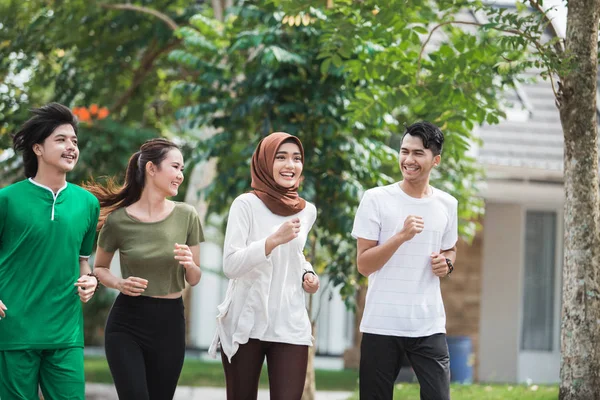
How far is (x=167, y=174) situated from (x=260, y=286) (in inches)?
35.2

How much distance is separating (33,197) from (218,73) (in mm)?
4669

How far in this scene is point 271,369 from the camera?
17.0 feet

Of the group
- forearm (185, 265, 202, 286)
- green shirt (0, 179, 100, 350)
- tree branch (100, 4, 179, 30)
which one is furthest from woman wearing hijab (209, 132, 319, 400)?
tree branch (100, 4, 179, 30)

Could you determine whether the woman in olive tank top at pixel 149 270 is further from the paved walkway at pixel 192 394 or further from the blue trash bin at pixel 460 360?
the blue trash bin at pixel 460 360

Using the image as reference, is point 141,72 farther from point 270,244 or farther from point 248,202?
point 270,244

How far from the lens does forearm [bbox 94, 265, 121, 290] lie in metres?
5.35

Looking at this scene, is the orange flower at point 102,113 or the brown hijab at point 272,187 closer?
the brown hijab at point 272,187

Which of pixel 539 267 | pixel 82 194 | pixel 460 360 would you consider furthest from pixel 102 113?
pixel 539 267

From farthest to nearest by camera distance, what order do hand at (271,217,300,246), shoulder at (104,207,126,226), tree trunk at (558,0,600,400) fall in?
tree trunk at (558,0,600,400) < shoulder at (104,207,126,226) < hand at (271,217,300,246)

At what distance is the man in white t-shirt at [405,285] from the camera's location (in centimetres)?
520

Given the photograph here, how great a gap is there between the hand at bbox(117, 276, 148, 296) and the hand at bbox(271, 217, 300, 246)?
79cm

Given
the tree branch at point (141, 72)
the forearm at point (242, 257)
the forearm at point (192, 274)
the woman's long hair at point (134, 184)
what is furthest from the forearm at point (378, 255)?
the tree branch at point (141, 72)

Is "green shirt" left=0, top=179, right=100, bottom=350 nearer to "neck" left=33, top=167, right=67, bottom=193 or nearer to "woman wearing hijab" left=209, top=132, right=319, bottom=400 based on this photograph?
"neck" left=33, top=167, right=67, bottom=193

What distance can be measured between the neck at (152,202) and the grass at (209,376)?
7.11 meters
